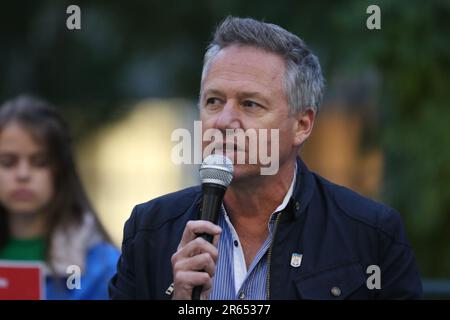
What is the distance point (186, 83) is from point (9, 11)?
1.99 meters

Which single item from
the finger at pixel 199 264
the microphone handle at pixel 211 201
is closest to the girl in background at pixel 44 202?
the microphone handle at pixel 211 201

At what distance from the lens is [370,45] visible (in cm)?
714

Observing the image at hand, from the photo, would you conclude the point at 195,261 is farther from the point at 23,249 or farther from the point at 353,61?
the point at 353,61

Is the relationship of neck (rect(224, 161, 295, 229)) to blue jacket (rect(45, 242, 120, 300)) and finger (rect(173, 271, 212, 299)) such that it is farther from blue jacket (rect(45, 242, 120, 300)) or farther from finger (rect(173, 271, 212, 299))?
blue jacket (rect(45, 242, 120, 300))

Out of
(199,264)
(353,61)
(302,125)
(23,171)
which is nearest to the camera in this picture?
(199,264)

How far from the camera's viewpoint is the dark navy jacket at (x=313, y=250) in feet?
11.2

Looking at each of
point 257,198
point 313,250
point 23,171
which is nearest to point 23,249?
point 23,171

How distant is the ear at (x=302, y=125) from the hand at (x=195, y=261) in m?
0.80

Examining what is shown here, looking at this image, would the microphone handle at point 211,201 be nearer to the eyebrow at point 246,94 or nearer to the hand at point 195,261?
the hand at point 195,261

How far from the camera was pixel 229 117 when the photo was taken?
3449 millimetres

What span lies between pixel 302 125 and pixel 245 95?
36 cm
